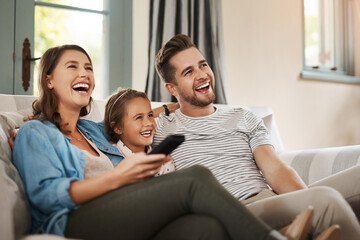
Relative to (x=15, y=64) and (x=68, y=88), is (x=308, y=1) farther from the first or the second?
(x=68, y=88)

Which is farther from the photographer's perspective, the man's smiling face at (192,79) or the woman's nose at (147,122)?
the man's smiling face at (192,79)

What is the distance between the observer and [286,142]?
3.48 meters

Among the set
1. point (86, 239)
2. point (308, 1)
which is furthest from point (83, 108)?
point (308, 1)

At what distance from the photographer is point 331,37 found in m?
4.09

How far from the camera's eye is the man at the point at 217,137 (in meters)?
1.56

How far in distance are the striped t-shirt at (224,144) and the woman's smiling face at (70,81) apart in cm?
38

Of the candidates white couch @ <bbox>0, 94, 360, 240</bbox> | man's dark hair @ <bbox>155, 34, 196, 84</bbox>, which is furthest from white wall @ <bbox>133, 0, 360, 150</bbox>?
man's dark hair @ <bbox>155, 34, 196, 84</bbox>

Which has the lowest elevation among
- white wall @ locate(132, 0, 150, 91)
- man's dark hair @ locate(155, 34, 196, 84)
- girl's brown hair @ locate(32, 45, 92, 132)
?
girl's brown hair @ locate(32, 45, 92, 132)

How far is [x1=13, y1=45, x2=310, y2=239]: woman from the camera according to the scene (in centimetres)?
104

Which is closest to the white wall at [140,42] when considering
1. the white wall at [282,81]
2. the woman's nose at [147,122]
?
the white wall at [282,81]

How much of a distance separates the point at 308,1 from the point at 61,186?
3394mm

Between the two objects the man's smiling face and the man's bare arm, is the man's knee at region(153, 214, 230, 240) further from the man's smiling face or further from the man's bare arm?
the man's smiling face

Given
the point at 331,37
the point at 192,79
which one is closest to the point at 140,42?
the point at 192,79

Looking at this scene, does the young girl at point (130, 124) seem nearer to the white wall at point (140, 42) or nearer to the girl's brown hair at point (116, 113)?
the girl's brown hair at point (116, 113)
